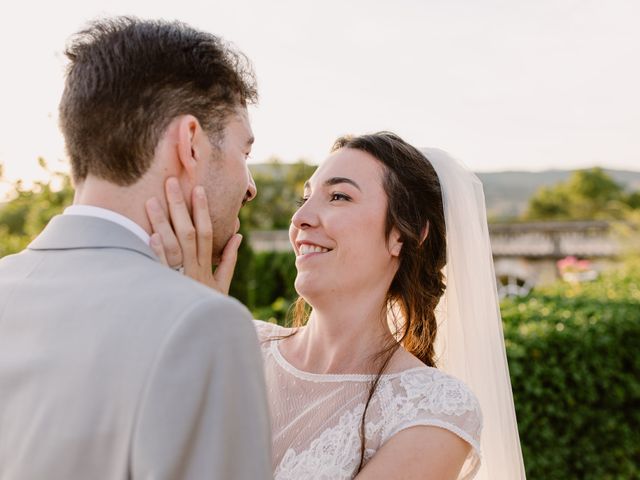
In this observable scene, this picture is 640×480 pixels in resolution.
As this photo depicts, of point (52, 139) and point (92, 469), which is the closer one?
point (92, 469)

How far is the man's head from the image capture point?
1.44m

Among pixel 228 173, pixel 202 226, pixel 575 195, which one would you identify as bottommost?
pixel 575 195

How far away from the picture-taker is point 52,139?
12.4 ft

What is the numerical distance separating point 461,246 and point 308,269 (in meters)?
0.74

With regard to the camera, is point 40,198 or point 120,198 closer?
point 120,198

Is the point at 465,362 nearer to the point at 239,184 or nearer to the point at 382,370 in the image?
the point at 382,370

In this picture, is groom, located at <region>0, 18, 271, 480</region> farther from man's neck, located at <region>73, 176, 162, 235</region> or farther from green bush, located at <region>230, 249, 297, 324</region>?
green bush, located at <region>230, 249, 297, 324</region>

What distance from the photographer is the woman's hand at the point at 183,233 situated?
4.88ft

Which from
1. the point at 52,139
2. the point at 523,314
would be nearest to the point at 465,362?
→ the point at 52,139

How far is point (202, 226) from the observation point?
159cm

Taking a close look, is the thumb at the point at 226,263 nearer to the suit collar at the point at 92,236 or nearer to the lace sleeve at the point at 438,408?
the suit collar at the point at 92,236

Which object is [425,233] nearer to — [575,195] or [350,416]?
[350,416]

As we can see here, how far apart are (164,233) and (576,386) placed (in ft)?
16.0

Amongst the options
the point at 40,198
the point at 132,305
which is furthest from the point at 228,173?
the point at 40,198
